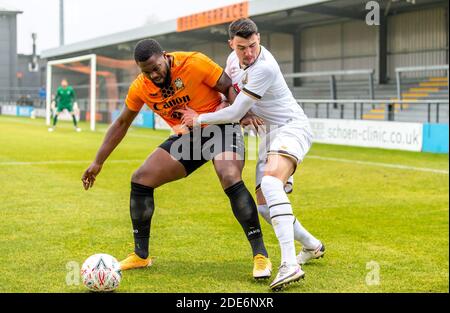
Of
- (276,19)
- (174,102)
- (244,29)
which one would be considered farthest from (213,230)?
(276,19)

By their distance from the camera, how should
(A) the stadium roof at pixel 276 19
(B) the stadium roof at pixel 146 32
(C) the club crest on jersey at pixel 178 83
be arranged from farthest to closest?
1. (A) the stadium roof at pixel 276 19
2. (B) the stadium roof at pixel 146 32
3. (C) the club crest on jersey at pixel 178 83

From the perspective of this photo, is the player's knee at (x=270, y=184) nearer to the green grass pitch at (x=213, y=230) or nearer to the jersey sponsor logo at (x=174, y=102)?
the green grass pitch at (x=213, y=230)

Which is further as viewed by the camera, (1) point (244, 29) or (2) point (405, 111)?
(2) point (405, 111)

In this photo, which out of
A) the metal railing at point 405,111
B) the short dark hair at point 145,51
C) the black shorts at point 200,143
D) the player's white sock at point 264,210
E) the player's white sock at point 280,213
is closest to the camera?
the player's white sock at point 280,213

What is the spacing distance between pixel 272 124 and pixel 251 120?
0.71 feet

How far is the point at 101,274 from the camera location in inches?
197

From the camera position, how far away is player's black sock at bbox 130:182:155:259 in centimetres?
577

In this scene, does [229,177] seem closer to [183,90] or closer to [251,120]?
[251,120]

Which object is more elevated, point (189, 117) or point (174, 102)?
point (174, 102)

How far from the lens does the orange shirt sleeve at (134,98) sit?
229 inches

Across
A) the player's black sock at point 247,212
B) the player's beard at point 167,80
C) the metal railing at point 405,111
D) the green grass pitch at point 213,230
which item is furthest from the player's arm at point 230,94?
the metal railing at point 405,111

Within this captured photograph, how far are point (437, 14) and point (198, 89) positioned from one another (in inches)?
988

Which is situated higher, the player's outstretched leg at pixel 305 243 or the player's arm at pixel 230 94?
the player's arm at pixel 230 94

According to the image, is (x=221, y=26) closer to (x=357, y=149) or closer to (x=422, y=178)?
(x=357, y=149)
